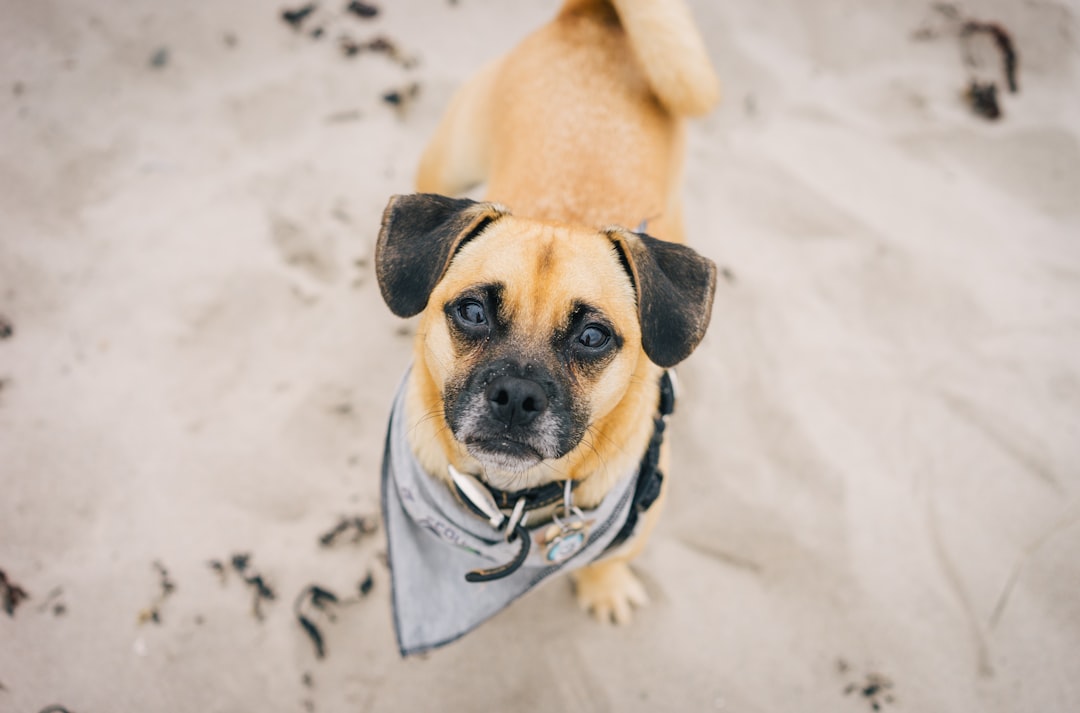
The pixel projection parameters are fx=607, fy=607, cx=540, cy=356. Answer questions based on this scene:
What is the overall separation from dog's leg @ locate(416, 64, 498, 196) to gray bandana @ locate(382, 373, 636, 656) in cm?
156

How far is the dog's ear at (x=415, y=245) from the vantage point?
80.7 inches

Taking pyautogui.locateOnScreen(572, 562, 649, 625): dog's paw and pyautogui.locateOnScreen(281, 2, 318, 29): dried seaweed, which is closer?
pyautogui.locateOnScreen(572, 562, 649, 625): dog's paw

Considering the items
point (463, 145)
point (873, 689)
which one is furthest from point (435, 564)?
point (463, 145)

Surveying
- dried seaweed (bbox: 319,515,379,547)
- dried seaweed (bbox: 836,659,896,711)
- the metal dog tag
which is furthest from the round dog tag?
dried seaweed (bbox: 836,659,896,711)

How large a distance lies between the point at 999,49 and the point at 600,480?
505cm

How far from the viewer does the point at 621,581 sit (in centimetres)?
304

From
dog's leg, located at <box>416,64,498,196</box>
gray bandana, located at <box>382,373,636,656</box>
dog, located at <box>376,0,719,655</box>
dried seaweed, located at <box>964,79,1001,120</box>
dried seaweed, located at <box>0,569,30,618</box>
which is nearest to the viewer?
dog, located at <box>376,0,719,655</box>

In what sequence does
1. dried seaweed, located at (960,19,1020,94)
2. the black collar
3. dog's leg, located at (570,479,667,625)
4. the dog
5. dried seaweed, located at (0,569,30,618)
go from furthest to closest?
dried seaweed, located at (960,19,1020,94), dog's leg, located at (570,479,667,625), dried seaweed, located at (0,569,30,618), the black collar, the dog

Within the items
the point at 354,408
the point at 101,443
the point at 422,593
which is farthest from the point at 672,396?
the point at 101,443

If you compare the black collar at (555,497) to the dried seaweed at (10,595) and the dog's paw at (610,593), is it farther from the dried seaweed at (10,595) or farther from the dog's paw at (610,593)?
the dried seaweed at (10,595)

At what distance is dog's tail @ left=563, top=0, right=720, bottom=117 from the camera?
9.59 feet

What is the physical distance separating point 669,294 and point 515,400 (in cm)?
64

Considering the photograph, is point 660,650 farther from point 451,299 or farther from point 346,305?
point 346,305

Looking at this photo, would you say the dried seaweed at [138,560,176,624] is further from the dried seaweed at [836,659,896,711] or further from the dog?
the dried seaweed at [836,659,896,711]
